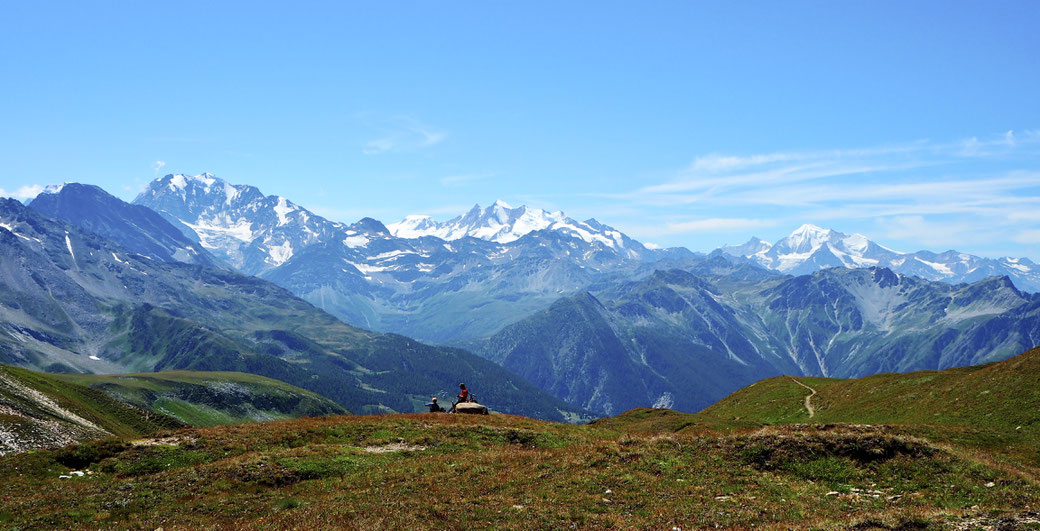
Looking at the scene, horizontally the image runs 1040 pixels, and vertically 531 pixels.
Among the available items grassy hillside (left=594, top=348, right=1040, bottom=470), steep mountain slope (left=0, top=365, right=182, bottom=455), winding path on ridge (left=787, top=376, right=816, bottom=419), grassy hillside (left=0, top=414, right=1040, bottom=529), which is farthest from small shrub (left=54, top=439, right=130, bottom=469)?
winding path on ridge (left=787, top=376, right=816, bottom=419)

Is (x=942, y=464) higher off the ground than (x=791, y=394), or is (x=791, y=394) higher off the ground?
(x=942, y=464)

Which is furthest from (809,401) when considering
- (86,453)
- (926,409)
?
(86,453)

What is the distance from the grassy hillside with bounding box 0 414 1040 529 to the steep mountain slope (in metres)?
27.2

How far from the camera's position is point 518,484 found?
107 feet

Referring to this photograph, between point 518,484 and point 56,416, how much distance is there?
82493mm

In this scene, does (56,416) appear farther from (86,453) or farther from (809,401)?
(809,401)

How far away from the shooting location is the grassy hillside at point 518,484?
27078 mm

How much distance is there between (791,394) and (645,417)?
2038cm

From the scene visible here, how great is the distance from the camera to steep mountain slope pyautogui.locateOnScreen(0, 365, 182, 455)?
60.4m

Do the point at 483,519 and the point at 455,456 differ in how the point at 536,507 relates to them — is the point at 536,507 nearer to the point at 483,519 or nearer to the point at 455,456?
the point at 483,519

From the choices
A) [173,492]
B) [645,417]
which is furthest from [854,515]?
[645,417]

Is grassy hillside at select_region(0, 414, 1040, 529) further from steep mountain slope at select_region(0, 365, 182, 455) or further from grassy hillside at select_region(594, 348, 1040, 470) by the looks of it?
steep mountain slope at select_region(0, 365, 182, 455)

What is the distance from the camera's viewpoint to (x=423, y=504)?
2928 centimetres

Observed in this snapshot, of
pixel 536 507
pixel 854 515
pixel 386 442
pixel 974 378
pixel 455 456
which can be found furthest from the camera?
pixel 974 378
